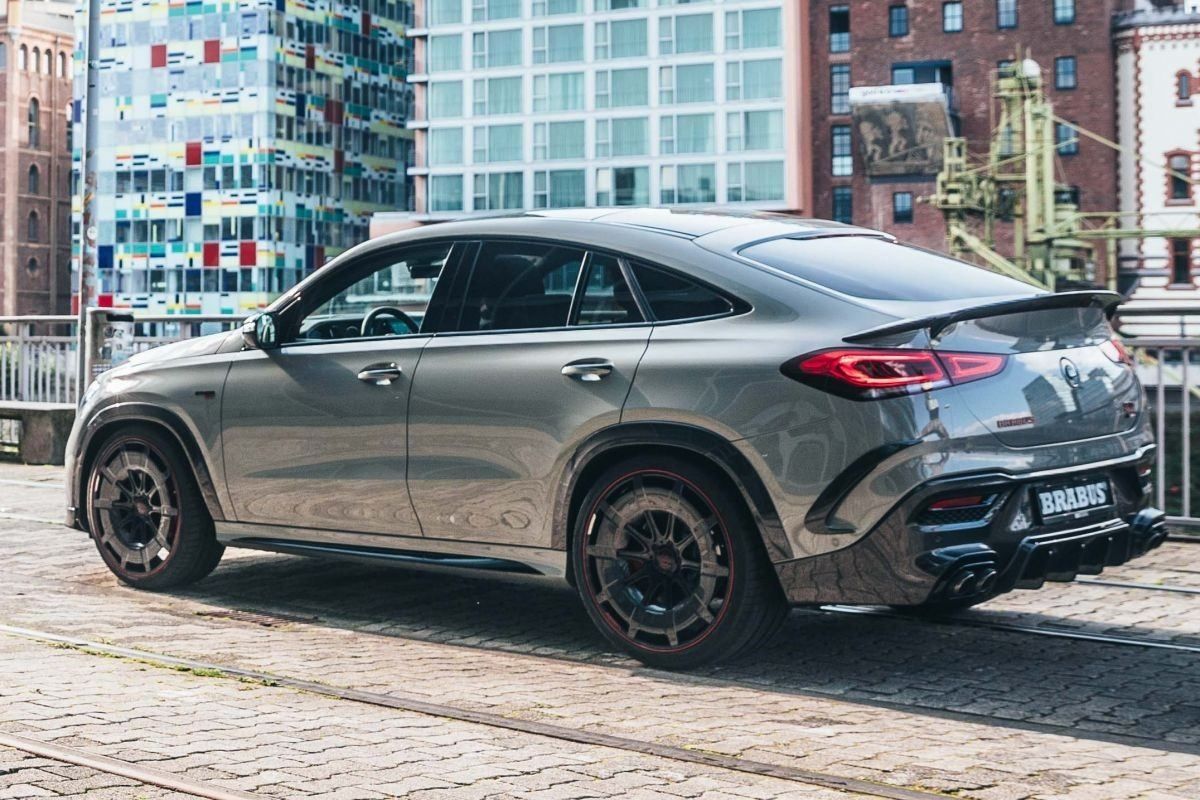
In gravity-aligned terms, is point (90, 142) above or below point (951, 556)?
above

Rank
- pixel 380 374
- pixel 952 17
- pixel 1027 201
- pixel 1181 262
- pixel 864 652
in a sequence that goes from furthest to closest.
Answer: pixel 952 17 < pixel 1181 262 < pixel 1027 201 < pixel 380 374 < pixel 864 652

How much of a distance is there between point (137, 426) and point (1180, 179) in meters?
71.0

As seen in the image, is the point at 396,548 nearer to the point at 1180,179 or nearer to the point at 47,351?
the point at 47,351

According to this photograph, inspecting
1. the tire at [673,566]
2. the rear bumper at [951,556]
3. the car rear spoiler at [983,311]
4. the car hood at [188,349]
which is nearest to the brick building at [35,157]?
the car hood at [188,349]

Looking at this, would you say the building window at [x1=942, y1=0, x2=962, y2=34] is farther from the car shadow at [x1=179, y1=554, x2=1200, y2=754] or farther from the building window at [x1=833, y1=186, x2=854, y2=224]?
the car shadow at [x1=179, y1=554, x2=1200, y2=754]

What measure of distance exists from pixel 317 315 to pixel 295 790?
331cm

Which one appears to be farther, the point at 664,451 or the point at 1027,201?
the point at 1027,201

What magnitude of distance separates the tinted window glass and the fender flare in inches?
17.7

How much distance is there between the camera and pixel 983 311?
19.2 feet

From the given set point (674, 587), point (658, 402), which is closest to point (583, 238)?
point (658, 402)

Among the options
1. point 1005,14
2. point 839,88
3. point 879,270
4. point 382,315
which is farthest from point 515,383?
point 839,88

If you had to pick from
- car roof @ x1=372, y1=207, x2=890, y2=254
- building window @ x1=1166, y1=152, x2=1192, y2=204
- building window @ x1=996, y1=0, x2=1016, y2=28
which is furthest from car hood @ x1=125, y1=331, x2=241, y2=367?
building window @ x1=996, y1=0, x2=1016, y2=28

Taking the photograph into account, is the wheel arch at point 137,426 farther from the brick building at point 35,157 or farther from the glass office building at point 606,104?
the brick building at point 35,157

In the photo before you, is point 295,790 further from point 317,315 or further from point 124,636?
point 317,315
